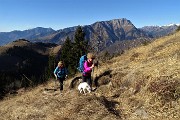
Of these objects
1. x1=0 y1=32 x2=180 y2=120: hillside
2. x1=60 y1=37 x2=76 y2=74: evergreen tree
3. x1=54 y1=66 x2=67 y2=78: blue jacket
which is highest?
x1=54 y1=66 x2=67 y2=78: blue jacket

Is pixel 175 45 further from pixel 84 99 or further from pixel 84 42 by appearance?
pixel 84 42

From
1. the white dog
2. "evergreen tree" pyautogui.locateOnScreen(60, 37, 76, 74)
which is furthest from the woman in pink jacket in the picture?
Answer: "evergreen tree" pyautogui.locateOnScreen(60, 37, 76, 74)

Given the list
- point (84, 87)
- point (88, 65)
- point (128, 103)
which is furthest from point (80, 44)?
point (128, 103)

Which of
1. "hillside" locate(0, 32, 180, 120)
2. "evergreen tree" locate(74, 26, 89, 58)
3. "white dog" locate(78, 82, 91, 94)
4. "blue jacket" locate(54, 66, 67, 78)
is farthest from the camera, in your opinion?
"evergreen tree" locate(74, 26, 89, 58)

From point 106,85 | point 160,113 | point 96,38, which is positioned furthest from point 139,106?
point 96,38

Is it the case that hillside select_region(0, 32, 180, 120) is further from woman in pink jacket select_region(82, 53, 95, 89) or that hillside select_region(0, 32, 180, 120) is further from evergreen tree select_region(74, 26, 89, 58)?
evergreen tree select_region(74, 26, 89, 58)

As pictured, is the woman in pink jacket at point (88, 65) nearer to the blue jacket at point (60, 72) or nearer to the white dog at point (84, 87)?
the white dog at point (84, 87)

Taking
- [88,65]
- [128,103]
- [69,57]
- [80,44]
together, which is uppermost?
[88,65]

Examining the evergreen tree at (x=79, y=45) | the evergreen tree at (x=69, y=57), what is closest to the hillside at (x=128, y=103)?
the evergreen tree at (x=69, y=57)

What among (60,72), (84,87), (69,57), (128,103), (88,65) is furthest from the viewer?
(69,57)

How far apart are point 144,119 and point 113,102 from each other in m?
3.40

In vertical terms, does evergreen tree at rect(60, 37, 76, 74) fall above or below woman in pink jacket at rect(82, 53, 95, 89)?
below

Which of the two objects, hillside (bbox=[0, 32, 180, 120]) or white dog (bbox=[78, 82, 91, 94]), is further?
white dog (bbox=[78, 82, 91, 94])

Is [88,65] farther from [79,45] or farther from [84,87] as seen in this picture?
[79,45]
